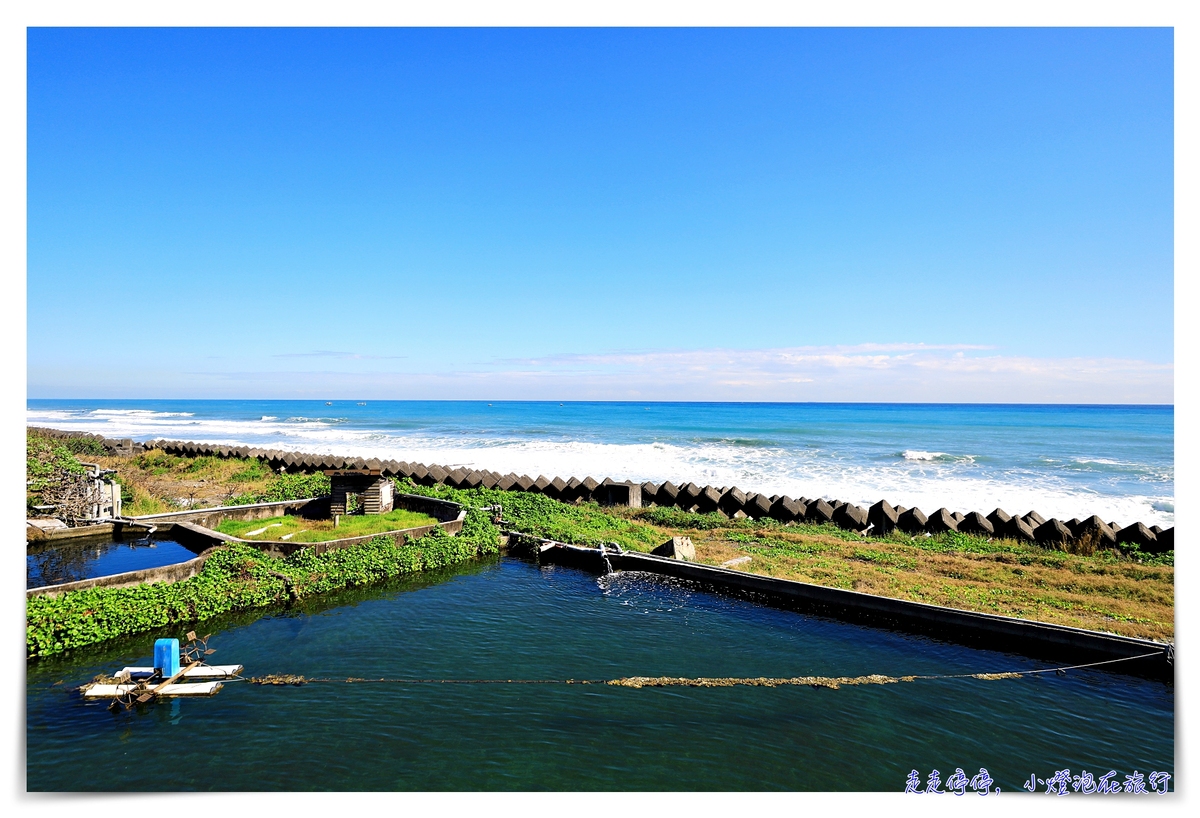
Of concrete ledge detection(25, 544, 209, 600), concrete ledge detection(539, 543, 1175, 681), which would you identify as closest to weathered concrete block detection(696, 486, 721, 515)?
concrete ledge detection(539, 543, 1175, 681)

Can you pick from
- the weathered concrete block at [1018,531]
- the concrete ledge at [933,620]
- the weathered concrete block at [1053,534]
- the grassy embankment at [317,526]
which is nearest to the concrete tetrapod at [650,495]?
the grassy embankment at [317,526]

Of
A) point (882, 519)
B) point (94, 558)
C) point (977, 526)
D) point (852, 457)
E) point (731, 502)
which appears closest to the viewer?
point (94, 558)

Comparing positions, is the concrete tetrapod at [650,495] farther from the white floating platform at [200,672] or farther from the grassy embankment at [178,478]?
the white floating platform at [200,672]

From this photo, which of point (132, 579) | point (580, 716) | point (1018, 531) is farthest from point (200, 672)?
point (1018, 531)

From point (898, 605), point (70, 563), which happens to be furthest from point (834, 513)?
point (70, 563)

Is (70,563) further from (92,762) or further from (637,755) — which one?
(637,755)

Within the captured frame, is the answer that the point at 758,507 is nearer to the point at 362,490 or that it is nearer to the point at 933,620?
the point at 933,620
